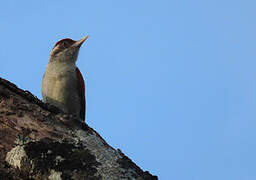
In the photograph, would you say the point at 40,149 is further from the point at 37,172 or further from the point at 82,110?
the point at 82,110

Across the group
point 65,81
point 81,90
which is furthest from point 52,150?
point 81,90

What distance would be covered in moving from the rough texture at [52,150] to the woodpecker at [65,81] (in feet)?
15.7

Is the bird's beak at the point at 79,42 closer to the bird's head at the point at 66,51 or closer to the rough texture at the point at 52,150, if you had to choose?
the bird's head at the point at 66,51

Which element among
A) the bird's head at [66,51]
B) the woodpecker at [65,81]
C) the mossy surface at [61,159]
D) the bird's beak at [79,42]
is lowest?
the mossy surface at [61,159]

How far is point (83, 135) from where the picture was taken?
286 cm

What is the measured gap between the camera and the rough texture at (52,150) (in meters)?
2.38

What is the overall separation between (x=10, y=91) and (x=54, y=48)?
586cm

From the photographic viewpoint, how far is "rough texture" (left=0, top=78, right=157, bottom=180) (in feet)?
7.82

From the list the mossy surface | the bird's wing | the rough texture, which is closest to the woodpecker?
the bird's wing

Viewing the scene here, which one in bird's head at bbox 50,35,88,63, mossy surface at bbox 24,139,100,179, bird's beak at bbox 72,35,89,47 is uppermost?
bird's beak at bbox 72,35,89,47

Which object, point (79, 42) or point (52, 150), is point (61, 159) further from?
point (79, 42)

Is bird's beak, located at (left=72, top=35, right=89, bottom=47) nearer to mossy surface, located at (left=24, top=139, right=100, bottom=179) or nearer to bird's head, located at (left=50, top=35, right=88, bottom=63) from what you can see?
bird's head, located at (left=50, top=35, right=88, bottom=63)

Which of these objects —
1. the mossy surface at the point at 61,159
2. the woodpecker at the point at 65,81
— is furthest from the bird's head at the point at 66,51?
the mossy surface at the point at 61,159

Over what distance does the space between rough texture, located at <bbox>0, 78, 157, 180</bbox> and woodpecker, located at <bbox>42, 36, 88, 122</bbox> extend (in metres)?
4.80
